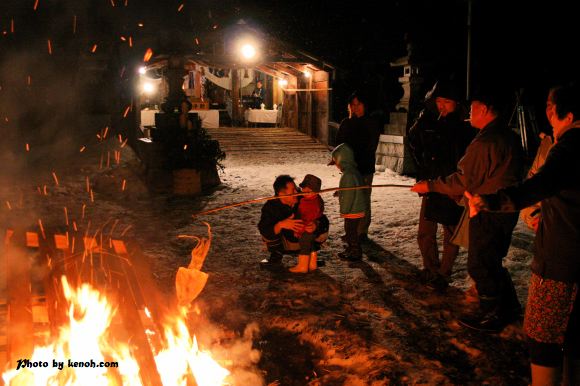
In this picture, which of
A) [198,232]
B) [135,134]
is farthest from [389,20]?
[198,232]

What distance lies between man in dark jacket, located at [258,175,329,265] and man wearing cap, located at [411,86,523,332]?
1890 mm

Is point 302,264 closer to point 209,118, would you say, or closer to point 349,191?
point 349,191

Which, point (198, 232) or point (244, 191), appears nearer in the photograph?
point (198, 232)

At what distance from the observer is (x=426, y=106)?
5.57 meters

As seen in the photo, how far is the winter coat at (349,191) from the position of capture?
6141 millimetres

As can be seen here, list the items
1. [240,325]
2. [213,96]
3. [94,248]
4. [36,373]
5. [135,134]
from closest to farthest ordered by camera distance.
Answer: [36,373], [94,248], [240,325], [135,134], [213,96]

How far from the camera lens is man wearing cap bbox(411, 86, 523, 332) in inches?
162

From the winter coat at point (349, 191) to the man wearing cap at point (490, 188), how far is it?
6.03 ft

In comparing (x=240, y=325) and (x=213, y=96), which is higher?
(x=213, y=96)

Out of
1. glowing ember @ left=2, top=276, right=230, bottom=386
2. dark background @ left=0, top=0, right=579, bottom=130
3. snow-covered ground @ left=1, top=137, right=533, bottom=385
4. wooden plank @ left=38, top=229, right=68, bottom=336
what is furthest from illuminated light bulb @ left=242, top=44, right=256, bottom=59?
glowing ember @ left=2, top=276, right=230, bottom=386

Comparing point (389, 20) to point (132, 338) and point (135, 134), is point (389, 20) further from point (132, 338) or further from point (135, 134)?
point (132, 338)

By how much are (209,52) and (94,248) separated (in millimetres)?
16385

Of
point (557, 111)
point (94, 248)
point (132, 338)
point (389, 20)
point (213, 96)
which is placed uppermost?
point (389, 20)

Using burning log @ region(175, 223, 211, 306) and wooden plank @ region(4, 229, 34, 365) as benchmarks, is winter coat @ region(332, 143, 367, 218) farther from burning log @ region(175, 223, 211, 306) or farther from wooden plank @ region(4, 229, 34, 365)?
wooden plank @ region(4, 229, 34, 365)
